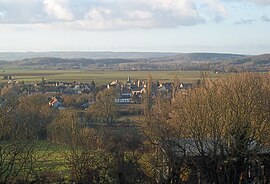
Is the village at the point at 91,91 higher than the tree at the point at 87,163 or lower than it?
lower

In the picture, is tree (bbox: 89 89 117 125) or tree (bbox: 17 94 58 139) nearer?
tree (bbox: 17 94 58 139)

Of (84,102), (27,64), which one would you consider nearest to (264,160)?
(84,102)

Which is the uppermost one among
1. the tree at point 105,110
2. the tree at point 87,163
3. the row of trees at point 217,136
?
the row of trees at point 217,136

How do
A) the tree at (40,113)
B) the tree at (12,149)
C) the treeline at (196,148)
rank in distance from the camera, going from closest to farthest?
1. the tree at (12,149)
2. the treeline at (196,148)
3. the tree at (40,113)

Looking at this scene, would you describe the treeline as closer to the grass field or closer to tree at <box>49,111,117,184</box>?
tree at <box>49,111,117,184</box>

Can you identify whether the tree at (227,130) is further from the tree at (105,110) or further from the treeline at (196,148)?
the tree at (105,110)

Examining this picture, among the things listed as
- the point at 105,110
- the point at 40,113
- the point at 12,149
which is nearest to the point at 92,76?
the point at 105,110

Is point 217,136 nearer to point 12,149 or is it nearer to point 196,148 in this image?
point 196,148

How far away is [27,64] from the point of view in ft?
586

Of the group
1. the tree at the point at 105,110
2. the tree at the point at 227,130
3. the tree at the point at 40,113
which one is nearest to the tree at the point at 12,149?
the tree at the point at 227,130

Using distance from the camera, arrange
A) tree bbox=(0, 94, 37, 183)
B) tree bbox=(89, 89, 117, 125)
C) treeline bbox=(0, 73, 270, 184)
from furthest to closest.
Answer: tree bbox=(89, 89, 117, 125)
treeline bbox=(0, 73, 270, 184)
tree bbox=(0, 94, 37, 183)

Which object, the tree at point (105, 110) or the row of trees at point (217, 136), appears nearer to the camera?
the row of trees at point (217, 136)

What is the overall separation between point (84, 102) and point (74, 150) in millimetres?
32601

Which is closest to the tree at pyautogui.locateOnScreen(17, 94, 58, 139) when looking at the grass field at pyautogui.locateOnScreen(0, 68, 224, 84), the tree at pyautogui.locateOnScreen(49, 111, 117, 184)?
the tree at pyautogui.locateOnScreen(49, 111, 117, 184)
